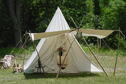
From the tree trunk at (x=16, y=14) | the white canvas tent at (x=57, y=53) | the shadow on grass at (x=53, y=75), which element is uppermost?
the tree trunk at (x=16, y=14)

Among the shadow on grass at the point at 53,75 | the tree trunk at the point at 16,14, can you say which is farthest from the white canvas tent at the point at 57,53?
the tree trunk at the point at 16,14

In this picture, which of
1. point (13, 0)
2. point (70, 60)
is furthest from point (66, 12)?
point (70, 60)

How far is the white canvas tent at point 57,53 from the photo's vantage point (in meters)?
15.6

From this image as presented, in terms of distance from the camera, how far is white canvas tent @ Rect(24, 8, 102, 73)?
1559 cm

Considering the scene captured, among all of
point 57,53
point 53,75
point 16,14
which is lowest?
point 53,75

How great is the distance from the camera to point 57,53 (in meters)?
15.9

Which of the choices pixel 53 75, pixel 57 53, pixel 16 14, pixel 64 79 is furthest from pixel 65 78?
pixel 16 14

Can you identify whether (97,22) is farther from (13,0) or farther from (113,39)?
(13,0)

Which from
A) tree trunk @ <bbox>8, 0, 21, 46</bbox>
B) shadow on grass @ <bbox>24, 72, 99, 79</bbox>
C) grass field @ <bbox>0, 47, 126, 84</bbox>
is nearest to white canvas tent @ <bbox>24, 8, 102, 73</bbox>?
shadow on grass @ <bbox>24, 72, 99, 79</bbox>

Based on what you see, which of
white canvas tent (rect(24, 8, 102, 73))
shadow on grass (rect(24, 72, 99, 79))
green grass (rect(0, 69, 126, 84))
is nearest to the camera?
green grass (rect(0, 69, 126, 84))

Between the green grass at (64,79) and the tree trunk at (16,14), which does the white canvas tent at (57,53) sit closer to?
the green grass at (64,79)

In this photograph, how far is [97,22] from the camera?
1129 inches

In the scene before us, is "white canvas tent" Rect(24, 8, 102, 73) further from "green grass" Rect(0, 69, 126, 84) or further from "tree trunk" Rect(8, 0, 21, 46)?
"tree trunk" Rect(8, 0, 21, 46)

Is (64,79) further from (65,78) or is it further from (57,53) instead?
(57,53)
